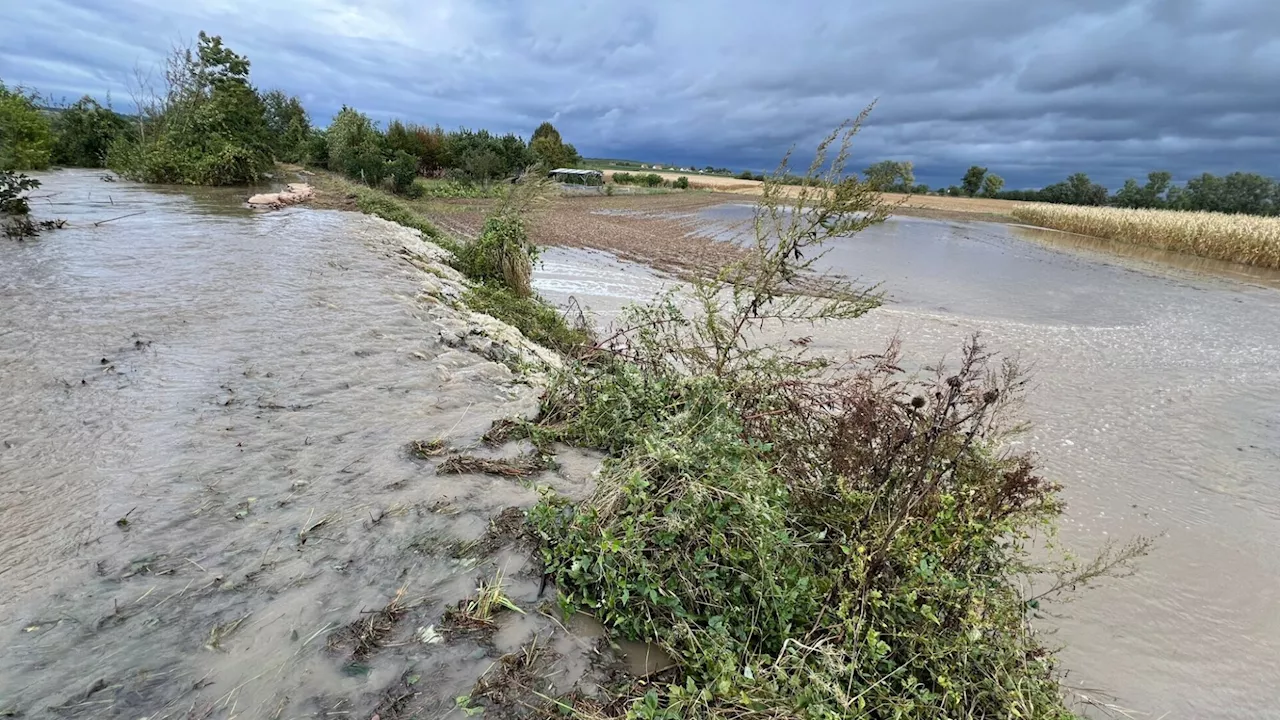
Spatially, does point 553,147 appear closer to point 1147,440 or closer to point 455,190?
point 455,190

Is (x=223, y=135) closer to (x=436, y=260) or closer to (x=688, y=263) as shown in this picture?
(x=436, y=260)

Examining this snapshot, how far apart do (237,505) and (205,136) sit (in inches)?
904

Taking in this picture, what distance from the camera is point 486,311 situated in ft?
27.1

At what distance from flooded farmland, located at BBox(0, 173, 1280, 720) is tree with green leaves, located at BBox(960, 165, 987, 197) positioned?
86.6 metres

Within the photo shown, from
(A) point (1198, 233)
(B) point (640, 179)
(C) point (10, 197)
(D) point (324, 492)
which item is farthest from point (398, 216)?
(B) point (640, 179)

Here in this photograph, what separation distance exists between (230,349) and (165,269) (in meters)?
4.02

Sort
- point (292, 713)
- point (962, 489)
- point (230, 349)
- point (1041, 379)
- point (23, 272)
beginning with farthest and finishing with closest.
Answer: point (1041, 379)
point (23, 272)
point (230, 349)
point (962, 489)
point (292, 713)

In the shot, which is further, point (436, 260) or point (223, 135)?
point (223, 135)

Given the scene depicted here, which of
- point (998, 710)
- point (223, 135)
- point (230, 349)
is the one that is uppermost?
point (223, 135)

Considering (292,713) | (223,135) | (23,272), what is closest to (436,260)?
(23,272)

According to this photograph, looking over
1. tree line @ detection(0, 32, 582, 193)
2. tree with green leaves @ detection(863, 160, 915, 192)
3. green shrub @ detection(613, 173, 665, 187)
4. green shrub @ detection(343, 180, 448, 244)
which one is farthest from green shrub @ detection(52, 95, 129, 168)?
green shrub @ detection(613, 173, 665, 187)

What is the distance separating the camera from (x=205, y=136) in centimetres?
1997

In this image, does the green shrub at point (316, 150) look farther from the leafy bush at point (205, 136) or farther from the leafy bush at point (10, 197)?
the leafy bush at point (10, 197)

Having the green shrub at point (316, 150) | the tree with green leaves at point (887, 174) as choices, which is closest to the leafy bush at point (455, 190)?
the green shrub at point (316, 150)
